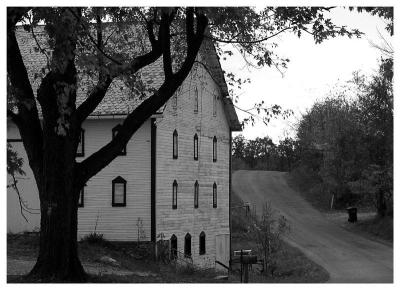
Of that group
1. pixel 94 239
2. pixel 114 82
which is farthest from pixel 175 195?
pixel 114 82

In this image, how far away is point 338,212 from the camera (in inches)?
2115

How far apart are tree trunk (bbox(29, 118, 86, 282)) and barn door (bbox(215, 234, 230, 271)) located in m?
19.5

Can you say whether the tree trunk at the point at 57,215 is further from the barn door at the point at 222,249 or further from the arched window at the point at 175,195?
the barn door at the point at 222,249

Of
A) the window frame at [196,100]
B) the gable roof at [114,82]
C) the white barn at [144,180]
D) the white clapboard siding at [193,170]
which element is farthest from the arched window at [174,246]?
the window frame at [196,100]

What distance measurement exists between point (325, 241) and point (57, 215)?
27139 mm

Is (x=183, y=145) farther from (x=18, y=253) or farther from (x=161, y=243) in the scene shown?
(x=18, y=253)

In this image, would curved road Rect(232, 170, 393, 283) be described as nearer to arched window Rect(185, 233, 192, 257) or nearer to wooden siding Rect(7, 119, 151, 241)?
arched window Rect(185, 233, 192, 257)

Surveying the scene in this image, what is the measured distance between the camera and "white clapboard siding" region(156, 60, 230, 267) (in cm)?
3012

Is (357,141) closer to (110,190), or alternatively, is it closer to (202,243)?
(202,243)

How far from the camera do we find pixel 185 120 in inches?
1281

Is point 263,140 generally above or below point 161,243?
above

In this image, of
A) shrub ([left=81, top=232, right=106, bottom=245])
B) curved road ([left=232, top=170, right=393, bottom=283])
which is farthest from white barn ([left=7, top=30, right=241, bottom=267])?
curved road ([left=232, top=170, right=393, bottom=283])
